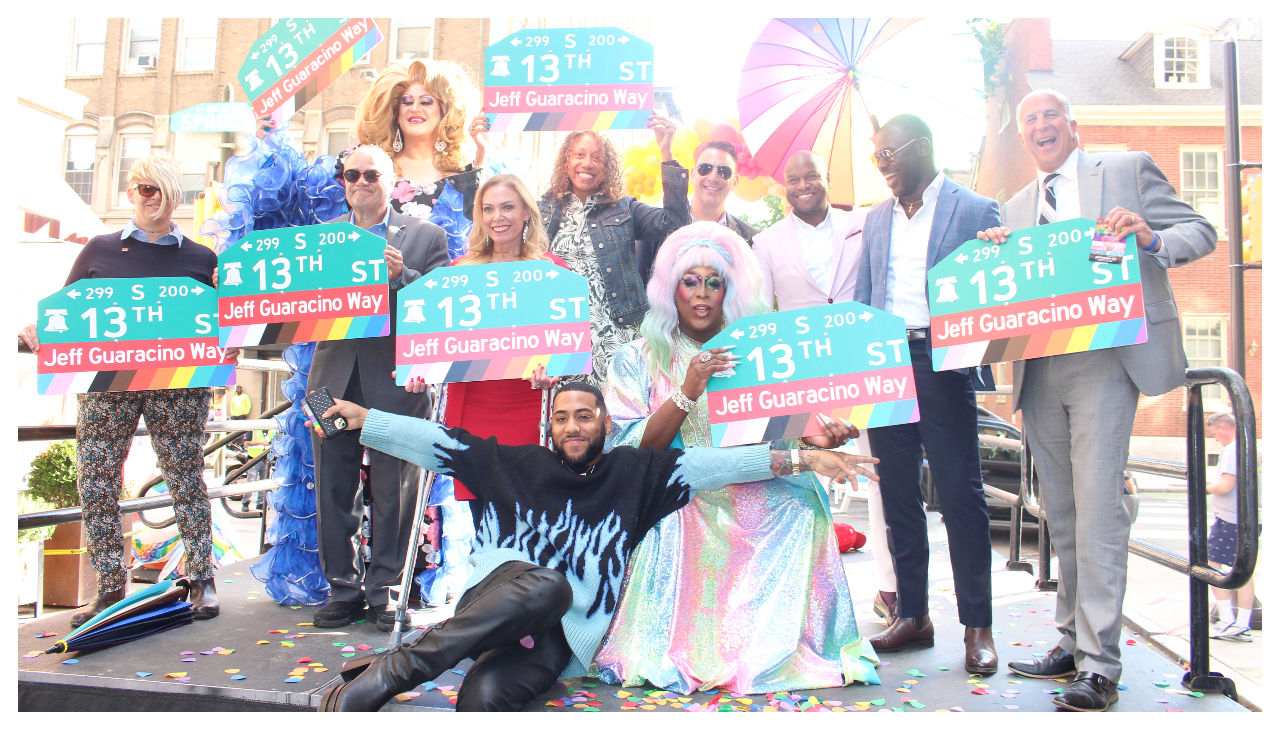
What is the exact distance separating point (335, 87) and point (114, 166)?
21.6 feet

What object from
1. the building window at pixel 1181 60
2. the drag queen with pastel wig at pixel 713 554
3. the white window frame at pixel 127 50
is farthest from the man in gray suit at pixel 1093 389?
the white window frame at pixel 127 50

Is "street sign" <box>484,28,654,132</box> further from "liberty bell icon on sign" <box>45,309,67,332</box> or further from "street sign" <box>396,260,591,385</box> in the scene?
"liberty bell icon on sign" <box>45,309,67,332</box>

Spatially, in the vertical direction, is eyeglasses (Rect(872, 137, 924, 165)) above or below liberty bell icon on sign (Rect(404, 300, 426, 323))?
above

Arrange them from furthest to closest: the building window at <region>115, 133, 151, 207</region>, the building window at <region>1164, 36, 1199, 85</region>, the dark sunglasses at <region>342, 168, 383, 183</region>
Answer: the building window at <region>115, 133, 151, 207</region> < the building window at <region>1164, 36, 1199, 85</region> < the dark sunglasses at <region>342, 168, 383, 183</region>

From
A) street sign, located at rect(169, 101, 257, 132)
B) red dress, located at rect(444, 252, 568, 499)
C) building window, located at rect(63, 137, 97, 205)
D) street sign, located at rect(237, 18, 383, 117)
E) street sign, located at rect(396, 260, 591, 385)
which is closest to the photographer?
street sign, located at rect(396, 260, 591, 385)

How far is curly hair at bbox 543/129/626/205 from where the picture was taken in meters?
3.80

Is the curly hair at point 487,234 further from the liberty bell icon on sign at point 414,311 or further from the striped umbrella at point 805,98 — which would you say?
the striped umbrella at point 805,98

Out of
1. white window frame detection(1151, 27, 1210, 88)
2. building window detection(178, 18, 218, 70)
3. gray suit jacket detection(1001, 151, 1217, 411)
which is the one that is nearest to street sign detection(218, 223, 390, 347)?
gray suit jacket detection(1001, 151, 1217, 411)

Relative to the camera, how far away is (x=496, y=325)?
316 centimetres

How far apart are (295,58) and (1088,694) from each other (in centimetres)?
427

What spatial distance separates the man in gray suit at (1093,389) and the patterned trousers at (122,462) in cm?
338

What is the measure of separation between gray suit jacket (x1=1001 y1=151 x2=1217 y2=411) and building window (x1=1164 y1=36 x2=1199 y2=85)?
19364 millimetres

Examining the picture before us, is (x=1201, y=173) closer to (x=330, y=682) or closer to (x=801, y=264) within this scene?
(x=801, y=264)

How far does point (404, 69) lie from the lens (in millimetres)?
4016
